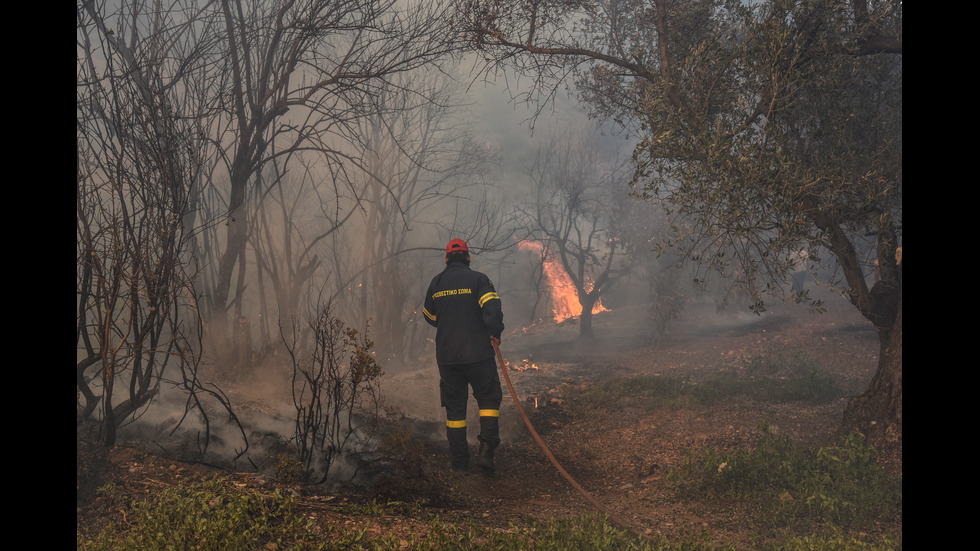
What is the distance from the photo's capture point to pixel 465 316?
6168 mm

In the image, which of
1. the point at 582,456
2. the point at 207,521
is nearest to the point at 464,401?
the point at 582,456

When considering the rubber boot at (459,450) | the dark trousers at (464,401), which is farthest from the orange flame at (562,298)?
the rubber boot at (459,450)

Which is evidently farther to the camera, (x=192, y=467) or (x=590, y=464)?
(x=590, y=464)

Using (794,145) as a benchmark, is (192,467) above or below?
below

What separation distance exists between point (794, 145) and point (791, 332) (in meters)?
10.6

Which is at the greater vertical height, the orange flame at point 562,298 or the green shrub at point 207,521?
the orange flame at point 562,298

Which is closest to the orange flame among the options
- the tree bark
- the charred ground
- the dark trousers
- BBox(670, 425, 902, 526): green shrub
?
the charred ground

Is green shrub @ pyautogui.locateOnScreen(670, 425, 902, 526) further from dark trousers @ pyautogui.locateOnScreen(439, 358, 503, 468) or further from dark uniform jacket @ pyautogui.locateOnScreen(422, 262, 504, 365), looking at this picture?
dark uniform jacket @ pyautogui.locateOnScreen(422, 262, 504, 365)

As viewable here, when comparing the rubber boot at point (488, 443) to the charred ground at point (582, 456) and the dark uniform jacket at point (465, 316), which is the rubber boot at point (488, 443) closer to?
the charred ground at point (582, 456)

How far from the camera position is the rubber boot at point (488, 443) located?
600cm
